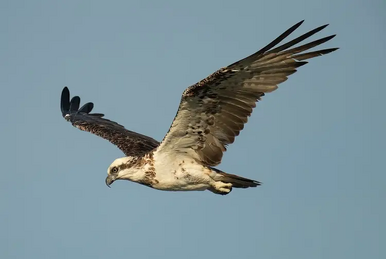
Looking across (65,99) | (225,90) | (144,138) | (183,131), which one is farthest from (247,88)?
(65,99)

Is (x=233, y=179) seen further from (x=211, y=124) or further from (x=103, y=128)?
(x=103, y=128)

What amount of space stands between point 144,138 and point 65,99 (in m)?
4.19

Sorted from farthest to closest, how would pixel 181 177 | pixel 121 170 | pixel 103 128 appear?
pixel 103 128, pixel 121 170, pixel 181 177

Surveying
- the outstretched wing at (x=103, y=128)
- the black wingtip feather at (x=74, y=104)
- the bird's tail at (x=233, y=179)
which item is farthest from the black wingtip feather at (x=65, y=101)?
the bird's tail at (x=233, y=179)

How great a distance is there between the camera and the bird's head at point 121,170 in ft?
44.4

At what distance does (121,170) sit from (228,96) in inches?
102

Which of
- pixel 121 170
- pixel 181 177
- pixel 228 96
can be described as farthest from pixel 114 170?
pixel 228 96

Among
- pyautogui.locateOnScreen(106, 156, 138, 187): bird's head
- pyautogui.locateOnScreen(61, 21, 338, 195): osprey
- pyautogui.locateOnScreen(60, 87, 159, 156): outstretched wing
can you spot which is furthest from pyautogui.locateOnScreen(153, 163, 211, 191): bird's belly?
pyautogui.locateOnScreen(60, 87, 159, 156): outstretched wing

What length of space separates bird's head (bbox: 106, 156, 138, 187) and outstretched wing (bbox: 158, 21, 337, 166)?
0.74 metres

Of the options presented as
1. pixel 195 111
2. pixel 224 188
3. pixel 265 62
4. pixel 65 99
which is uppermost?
pixel 65 99

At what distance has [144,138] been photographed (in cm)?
1688

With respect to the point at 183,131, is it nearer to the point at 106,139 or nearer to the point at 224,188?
the point at 224,188

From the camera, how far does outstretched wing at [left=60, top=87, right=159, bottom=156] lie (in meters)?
15.8

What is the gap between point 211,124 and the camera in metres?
13.0
